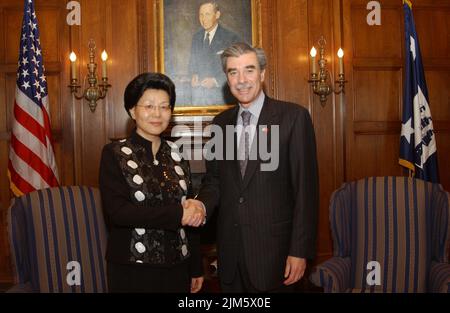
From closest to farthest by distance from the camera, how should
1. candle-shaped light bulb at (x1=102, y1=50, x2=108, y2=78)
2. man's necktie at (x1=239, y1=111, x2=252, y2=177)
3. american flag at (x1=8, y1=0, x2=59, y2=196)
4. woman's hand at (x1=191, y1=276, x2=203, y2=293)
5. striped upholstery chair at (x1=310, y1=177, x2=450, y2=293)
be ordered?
man's necktie at (x1=239, y1=111, x2=252, y2=177) < woman's hand at (x1=191, y1=276, x2=203, y2=293) < striped upholstery chair at (x1=310, y1=177, x2=450, y2=293) < american flag at (x1=8, y1=0, x2=59, y2=196) < candle-shaped light bulb at (x1=102, y1=50, x2=108, y2=78)

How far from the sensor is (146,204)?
214 cm

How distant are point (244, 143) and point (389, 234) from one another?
1.22 meters

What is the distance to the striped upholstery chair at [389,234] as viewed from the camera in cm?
273

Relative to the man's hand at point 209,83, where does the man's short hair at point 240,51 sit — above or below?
below

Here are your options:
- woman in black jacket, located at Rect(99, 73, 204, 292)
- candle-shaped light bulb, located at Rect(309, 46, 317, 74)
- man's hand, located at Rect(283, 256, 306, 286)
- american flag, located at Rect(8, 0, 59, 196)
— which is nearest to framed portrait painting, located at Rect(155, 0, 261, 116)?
candle-shaped light bulb, located at Rect(309, 46, 317, 74)

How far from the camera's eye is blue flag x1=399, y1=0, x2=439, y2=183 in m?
4.29

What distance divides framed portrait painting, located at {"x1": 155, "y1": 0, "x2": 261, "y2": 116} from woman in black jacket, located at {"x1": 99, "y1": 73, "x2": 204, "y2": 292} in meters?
2.36

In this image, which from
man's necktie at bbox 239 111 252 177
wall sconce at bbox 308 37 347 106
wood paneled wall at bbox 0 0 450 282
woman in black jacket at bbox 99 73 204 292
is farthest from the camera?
wood paneled wall at bbox 0 0 450 282

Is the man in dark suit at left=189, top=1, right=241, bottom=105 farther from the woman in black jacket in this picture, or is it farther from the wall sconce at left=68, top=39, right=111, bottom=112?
the woman in black jacket

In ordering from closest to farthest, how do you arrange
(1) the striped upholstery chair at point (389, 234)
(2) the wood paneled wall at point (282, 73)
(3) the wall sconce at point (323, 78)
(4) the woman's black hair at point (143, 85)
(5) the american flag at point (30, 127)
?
(4) the woman's black hair at point (143, 85) → (1) the striped upholstery chair at point (389, 234) → (5) the american flag at point (30, 127) → (3) the wall sconce at point (323, 78) → (2) the wood paneled wall at point (282, 73)

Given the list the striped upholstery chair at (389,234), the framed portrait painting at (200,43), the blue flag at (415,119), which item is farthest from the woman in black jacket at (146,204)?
the blue flag at (415,119)

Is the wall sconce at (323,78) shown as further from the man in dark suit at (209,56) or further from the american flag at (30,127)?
the american flag at (30,127)

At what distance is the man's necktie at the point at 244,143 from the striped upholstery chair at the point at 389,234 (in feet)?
2.80
